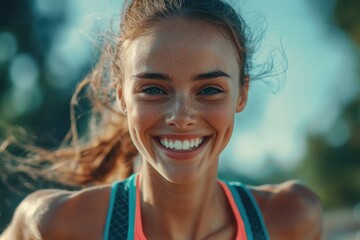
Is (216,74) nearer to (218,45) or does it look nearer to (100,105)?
(218,45)

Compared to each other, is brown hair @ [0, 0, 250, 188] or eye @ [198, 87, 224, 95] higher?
eye @ [198, 87, 224, 95]

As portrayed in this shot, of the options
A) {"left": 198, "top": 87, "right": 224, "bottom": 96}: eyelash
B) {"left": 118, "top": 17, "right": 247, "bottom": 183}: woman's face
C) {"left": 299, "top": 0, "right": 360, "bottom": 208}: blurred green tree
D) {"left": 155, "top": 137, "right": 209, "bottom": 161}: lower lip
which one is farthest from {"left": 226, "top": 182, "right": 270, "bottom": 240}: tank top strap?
{"left": 299, "top": 0, "right": 360, "bottom": 208}: blurred green tree

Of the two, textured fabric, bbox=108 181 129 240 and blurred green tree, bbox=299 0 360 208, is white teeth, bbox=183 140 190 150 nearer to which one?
textured fabric, bbox=108 181 129 240

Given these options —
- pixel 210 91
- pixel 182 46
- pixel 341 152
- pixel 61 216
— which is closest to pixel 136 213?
pixel 61 216

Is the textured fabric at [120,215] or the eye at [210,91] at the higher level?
the eye at [210,91]

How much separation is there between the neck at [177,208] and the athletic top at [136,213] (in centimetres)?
6

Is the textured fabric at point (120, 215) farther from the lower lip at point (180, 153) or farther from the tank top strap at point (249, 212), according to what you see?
the tank top strap at point (249, 212)

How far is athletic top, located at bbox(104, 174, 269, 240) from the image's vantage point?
2889 millimetres

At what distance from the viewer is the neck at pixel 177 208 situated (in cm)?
298

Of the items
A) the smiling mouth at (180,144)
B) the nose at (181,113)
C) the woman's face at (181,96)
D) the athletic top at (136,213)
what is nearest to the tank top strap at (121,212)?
the athletic top at (136,213)

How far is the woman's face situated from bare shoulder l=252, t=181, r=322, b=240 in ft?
1.58

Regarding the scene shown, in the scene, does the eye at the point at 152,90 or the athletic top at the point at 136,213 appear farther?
the athletic top at the point at 136,213

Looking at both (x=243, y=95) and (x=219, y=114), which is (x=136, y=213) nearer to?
(x=219, y=114)

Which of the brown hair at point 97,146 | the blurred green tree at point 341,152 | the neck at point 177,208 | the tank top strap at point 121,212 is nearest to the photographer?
the tank top strap at point 121,212
